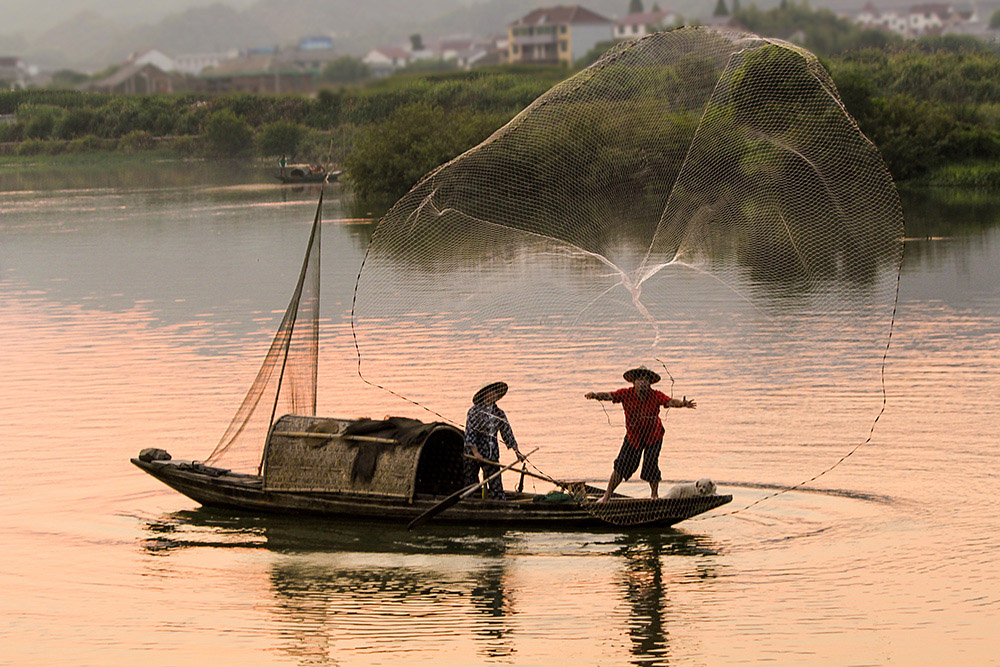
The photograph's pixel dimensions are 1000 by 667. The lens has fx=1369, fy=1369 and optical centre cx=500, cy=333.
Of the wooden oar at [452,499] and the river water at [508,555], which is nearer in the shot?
the river water at [508,555]

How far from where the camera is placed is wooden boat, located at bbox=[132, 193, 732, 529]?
1197cm

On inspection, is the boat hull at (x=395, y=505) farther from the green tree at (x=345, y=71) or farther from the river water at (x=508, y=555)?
the green tree at (x=345, y=71)

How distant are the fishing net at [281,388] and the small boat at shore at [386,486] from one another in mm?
591

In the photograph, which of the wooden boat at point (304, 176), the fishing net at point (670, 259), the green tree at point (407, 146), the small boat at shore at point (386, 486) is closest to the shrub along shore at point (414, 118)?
the green tree at point (407, 146)

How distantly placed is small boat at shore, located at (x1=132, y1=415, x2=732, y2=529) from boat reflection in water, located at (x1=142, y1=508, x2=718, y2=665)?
0.19 m

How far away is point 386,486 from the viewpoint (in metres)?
12.3

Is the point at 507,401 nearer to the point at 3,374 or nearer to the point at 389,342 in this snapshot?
the point at 389,342

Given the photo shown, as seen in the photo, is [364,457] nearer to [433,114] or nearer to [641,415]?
[641,415]

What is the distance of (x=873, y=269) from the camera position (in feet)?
45.6

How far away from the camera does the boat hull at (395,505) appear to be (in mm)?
11820

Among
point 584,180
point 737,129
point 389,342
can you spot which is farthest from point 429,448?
point 584,180

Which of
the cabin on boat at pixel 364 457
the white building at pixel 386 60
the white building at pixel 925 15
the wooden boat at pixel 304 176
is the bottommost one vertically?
the cabin on boat at pixel 364 457

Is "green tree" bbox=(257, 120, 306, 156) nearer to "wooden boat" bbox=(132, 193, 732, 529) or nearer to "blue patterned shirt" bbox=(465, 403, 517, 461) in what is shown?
"wooden boat" bbox=(132, 193, 732, 529)

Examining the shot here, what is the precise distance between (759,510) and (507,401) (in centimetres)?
495
